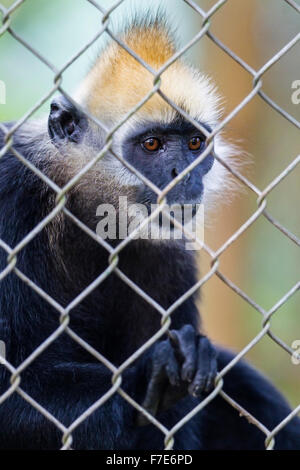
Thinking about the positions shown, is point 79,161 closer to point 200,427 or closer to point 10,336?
point 10,336

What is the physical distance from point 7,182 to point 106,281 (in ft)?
2.35

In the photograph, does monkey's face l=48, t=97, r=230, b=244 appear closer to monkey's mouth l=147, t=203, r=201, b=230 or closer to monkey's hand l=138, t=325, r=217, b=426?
monkey's mouth l=147, t=203, r=201, b=230

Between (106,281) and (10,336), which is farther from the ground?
(106,281)

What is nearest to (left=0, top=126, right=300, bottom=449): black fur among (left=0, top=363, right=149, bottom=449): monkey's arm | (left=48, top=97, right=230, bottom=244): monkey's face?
(left=0, top=363, right=149, bottom=449): monkey's arm

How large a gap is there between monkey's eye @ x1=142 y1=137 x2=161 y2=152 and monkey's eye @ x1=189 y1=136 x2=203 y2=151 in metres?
0.18

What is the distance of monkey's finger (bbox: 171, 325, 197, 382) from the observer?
2617 millimetres

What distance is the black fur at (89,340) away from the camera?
9.76 feet

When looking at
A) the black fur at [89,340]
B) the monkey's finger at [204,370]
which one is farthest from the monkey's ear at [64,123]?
the monkey's finger at [204,370]

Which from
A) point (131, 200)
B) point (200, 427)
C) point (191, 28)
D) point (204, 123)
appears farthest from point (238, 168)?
point (191, 28)

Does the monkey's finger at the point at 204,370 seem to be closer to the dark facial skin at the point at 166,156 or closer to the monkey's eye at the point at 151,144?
the dark facial skin at the point at 166,156

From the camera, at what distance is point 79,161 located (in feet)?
11.1

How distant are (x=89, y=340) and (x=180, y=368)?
90 cm

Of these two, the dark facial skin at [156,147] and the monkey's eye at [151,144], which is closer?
the dark facial skin at [156,147]
